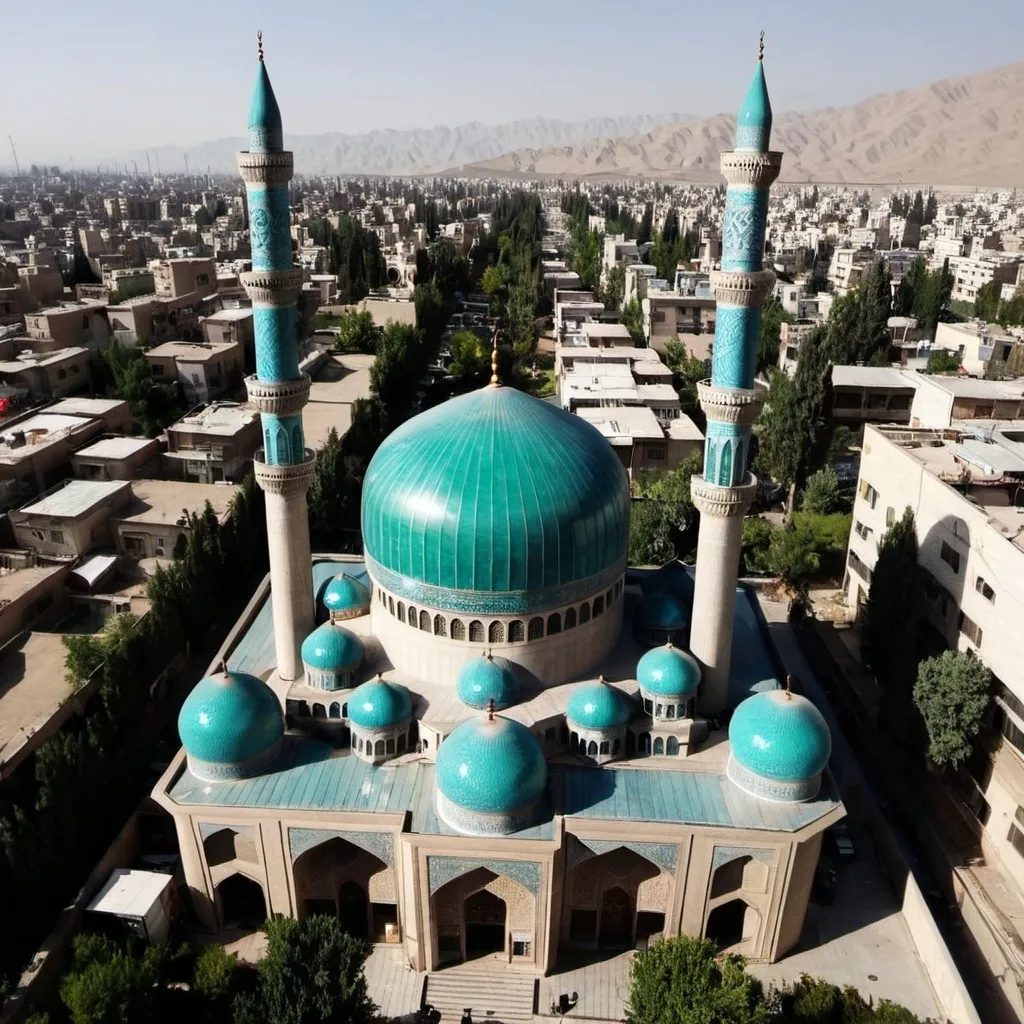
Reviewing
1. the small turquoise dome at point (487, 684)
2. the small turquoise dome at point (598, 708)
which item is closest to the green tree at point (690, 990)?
the small turquoise dome at point (598, 708)

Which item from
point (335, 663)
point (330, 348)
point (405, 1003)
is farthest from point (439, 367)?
point (405, 1003)

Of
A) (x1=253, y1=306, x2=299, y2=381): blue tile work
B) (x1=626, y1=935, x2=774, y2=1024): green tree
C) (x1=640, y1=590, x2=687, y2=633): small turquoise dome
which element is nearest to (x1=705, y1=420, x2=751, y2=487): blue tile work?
(x1=640, y1=590, x2=687, y2=633): small turquoise dome

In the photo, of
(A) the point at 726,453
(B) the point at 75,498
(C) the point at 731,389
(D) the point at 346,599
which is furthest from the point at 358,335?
(C) the point at 731,389

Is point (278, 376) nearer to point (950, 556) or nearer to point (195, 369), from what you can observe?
point (950, 556)

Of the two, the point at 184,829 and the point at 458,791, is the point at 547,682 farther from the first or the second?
the point at 184,829

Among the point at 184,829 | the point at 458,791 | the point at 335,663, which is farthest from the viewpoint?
the point at 335,663

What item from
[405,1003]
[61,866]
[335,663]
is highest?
[335,663]
